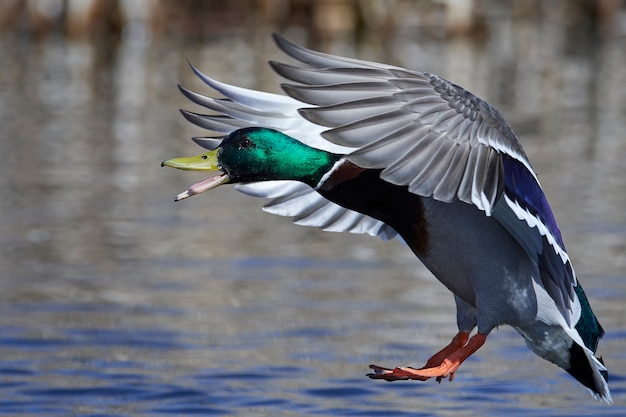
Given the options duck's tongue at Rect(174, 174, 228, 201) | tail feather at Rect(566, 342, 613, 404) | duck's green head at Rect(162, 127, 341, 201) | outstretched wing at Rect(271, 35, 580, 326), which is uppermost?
outstretched wing at Rect(271, 35, 580, 326)

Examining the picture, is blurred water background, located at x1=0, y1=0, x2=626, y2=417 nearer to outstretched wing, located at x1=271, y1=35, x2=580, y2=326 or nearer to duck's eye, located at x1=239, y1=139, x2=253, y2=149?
duck's eye, located at x1=239, y1=139, x2=253, y2=149

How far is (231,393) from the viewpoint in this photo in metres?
6.15

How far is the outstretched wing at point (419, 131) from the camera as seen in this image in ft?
14.0

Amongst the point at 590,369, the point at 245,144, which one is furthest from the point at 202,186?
the point at 590,369

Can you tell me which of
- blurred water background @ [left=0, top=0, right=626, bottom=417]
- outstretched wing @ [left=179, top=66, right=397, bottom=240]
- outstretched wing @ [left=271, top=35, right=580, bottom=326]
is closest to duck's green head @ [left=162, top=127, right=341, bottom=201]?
outstretched wing @ [left=179, top=66, right=397, bottom=240]

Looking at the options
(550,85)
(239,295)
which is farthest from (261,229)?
(550,85)

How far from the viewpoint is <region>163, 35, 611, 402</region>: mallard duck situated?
4.35 metres

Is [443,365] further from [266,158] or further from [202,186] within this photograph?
[202,186]

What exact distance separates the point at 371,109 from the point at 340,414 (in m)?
1.88

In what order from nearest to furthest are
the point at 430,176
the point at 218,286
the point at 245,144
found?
the point at 430,176 < the point at 245,144 < the point at 218,286

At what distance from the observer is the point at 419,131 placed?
4.47m

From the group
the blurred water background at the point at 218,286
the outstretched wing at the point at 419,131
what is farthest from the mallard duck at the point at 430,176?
the blurred water background at the point at 218,286

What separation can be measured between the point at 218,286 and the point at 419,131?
151 inches

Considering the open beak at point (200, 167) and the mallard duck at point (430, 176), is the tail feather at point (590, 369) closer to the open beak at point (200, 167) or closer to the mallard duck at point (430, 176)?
the mallard duck at point (430, 176)
